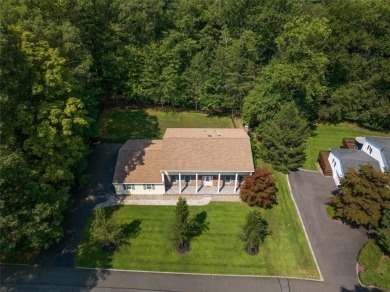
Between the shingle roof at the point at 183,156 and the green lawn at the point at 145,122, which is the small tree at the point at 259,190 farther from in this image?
the green lawn at the point at 145,122

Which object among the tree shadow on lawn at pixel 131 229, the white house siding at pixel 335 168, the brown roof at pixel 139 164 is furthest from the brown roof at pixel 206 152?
the white house siding at pixel 335 168

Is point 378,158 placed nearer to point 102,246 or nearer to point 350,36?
point 350,36

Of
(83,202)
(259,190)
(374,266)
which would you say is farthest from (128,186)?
(374,266)

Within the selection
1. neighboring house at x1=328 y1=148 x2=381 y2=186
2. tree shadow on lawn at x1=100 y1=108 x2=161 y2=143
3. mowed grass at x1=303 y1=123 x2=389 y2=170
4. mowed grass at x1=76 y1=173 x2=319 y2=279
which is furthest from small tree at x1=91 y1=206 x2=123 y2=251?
mowed grass at x1=303 y1=123 x2=389 y2=170

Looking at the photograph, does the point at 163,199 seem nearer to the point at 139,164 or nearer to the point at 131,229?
the point at 139,164

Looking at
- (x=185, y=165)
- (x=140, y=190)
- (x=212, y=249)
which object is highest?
(x=185, y=165)

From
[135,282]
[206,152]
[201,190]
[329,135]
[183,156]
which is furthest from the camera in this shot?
[329,135]

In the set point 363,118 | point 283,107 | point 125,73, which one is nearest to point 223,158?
point 283,107
